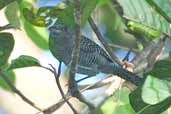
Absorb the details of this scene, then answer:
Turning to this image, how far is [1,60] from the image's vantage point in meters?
1.93

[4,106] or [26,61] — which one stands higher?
[26,61]

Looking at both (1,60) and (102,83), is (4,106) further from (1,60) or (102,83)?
(1,60)

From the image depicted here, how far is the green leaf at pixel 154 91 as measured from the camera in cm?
123

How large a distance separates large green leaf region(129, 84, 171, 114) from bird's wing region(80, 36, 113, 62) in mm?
1208

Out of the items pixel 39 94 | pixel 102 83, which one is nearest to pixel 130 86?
pixel 102 83

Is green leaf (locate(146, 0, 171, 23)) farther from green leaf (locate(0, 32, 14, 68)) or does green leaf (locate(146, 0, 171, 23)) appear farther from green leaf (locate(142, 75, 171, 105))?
green leaf (locate(0, 32, 14, 68))

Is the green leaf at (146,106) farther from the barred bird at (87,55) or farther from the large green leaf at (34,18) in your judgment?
the barred bird at (87,55)

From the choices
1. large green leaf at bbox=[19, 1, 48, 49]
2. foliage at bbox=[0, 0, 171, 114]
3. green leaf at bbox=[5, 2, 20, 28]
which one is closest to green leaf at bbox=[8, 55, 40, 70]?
foliage at bbox=[0, 0, 171, 114]

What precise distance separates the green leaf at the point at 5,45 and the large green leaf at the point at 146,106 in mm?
584

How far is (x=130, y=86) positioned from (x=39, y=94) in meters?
1.29

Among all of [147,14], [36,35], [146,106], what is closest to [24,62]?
[147,14]

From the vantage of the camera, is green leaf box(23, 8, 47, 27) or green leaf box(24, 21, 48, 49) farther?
green leaf box(24, 21, 48, 49)

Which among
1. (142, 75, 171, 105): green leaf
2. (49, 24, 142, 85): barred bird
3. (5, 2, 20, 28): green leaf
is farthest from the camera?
(49, 24, 142, 85): barred bird

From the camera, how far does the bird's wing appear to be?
270 centimetres
